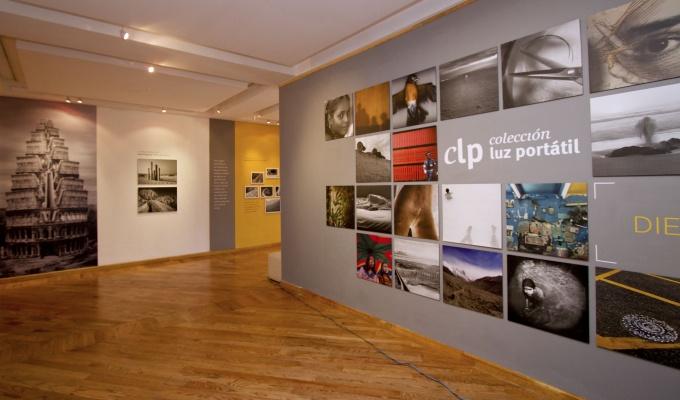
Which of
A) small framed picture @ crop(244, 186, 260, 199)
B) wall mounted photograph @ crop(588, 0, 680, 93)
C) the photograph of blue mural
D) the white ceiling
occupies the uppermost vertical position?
the white ceiling

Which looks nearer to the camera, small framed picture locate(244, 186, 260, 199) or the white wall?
the white wall

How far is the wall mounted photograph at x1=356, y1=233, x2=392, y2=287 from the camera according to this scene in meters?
3.95

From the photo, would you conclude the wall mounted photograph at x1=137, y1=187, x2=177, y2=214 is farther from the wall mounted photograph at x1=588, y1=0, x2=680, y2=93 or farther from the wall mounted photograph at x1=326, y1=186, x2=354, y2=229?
the wall mounted photograph at x1=588, y1=0, x2=680, y2=93

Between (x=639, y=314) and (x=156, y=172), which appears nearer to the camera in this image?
(x=639, y=314)

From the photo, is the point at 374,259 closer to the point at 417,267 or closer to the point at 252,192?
the point at 417,267

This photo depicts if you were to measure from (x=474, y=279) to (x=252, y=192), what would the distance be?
7.27 m

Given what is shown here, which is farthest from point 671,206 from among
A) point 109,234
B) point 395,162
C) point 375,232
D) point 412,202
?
point 109,234

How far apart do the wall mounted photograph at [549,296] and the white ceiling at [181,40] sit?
2313 millimetres

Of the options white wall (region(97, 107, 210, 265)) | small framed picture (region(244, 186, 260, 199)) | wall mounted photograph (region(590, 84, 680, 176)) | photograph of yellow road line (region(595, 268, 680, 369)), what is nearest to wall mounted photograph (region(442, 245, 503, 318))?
photograph of yellow road line (region(595, 268, 680, 369))

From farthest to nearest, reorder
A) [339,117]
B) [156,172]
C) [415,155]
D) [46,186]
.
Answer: [156,172] < [46,186] < [339,117] < [415,155]

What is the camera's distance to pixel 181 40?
169 inches

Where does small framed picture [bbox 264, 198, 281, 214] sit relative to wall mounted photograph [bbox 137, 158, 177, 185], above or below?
below

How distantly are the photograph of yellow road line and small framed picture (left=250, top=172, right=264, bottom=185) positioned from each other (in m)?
8.17

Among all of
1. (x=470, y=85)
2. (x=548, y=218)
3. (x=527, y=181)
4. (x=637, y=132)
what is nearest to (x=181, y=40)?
(x=470, y=85)
